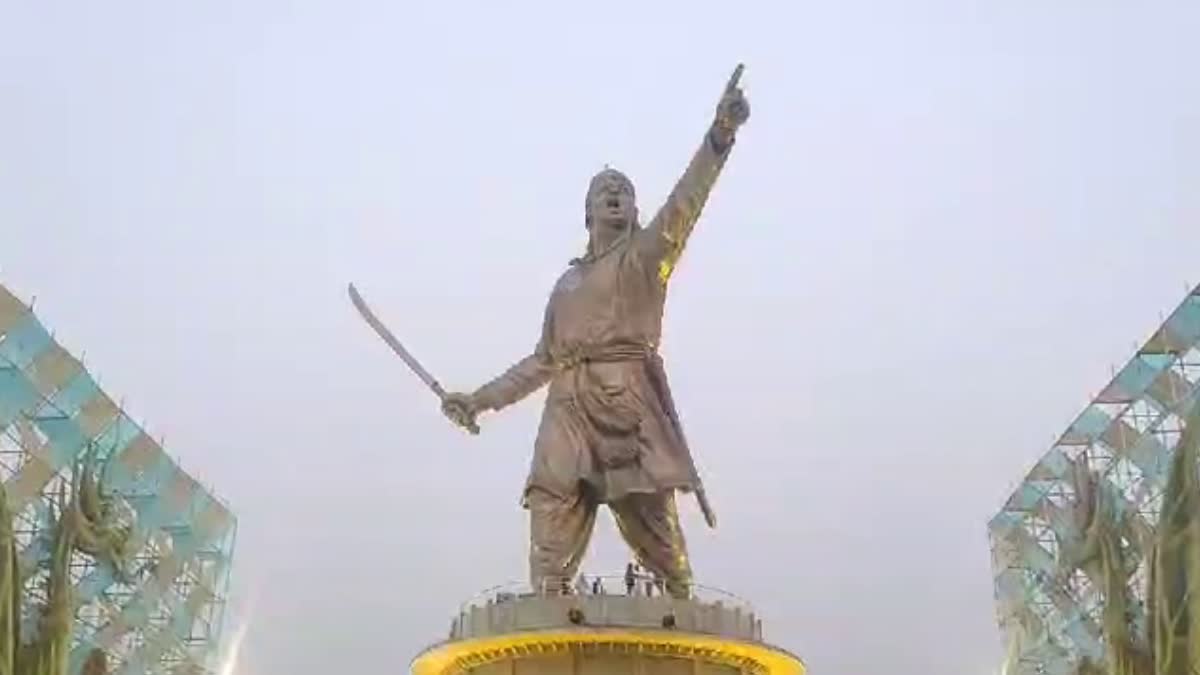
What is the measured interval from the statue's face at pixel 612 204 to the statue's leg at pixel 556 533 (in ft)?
10.9

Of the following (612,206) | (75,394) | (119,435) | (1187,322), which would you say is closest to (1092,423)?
(1187,322)

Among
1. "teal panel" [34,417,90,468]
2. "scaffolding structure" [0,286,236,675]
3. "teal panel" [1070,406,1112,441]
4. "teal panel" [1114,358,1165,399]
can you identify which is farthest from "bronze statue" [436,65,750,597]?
"teal panel" [1070,406,1112,441]

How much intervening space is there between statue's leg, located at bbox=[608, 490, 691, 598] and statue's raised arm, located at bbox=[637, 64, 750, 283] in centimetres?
266

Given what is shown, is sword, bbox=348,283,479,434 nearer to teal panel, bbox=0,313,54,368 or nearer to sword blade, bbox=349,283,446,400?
sword blade, bbox=349,283,446,400

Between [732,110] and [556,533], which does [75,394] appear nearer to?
[556,533]

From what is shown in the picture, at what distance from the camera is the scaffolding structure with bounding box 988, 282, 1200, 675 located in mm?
29703

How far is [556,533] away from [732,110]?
508 cm

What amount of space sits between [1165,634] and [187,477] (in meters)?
22.4

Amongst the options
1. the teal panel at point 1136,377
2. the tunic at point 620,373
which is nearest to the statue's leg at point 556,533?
the tunic at point 620,373

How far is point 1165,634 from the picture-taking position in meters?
18.1

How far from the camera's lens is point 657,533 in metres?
18.5

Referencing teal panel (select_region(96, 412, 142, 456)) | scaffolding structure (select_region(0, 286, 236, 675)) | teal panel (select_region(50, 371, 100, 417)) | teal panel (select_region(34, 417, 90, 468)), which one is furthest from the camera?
teal panel (select_region(96, 412, 142, 456))

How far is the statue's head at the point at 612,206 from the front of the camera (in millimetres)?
19531

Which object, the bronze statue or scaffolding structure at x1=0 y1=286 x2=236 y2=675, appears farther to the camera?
scaffolding structure at x1=0 y1=286 x2=236 y2=675
